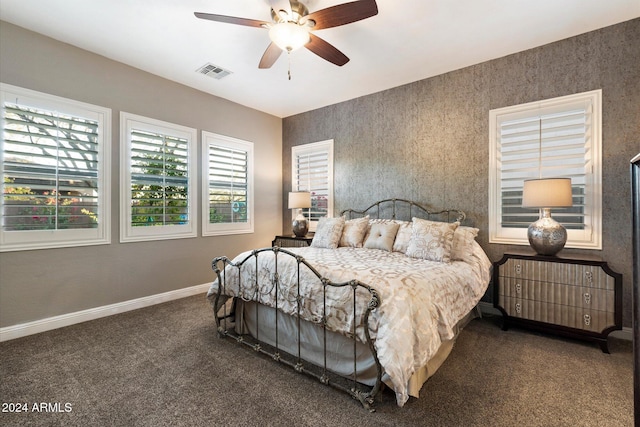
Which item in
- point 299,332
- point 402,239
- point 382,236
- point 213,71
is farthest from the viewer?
point 213,71

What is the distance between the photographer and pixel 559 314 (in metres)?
2.69

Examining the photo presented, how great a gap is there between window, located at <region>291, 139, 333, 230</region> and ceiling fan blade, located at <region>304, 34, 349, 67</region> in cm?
206

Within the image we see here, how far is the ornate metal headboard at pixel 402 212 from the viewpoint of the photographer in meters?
3.66

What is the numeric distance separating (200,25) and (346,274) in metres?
2.65

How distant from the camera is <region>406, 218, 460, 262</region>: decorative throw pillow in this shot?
281cm

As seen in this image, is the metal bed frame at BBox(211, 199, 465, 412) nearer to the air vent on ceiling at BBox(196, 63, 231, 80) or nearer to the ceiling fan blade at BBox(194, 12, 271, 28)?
the ceiling fan blade at BBox(194, 12, 271, 28)

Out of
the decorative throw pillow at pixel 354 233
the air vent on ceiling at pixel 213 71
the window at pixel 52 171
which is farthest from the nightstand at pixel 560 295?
the window at pixel 52 171

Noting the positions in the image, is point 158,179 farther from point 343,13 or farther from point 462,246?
point 462,246

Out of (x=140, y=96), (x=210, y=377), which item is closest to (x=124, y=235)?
(x=140, y=96)

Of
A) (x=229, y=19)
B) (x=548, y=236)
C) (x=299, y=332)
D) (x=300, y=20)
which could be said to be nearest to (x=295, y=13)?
(x=300, y=20)

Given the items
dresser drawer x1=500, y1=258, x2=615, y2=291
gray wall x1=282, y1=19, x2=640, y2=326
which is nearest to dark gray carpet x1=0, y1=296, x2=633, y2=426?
dresser drawer x1=500, y1=258, x2=615, y2=291

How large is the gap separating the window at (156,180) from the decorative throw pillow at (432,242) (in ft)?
9.79

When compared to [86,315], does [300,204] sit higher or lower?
higher

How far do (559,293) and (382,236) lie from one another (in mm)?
1708
